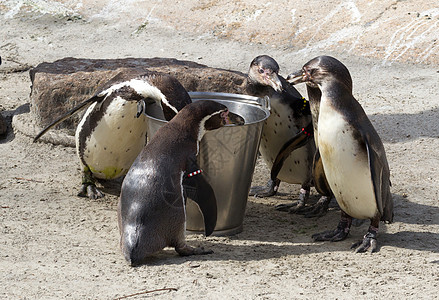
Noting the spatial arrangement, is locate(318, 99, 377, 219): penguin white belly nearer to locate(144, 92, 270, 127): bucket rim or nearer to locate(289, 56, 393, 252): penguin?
locate(289, 56, 393, 252): penguin

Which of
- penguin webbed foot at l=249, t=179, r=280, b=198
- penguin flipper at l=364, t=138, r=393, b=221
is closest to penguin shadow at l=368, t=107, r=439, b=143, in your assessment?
penguin webbed foot at l=249, t=179, r=280, b=198

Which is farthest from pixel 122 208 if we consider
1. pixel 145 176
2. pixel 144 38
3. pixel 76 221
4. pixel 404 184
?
pixel 144 38

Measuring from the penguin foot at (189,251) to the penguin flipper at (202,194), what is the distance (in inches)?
4.3

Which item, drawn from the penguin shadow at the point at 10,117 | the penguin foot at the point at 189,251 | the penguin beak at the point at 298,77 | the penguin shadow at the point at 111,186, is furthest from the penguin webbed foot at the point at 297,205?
the penguin shadow at the point at 10,117

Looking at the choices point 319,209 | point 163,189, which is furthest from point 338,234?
point 163,189

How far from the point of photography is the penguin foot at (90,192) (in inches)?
186

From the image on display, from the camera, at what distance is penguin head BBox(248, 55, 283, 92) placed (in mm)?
4250

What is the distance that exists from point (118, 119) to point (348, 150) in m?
1.60

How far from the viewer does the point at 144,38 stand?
9.41 meters

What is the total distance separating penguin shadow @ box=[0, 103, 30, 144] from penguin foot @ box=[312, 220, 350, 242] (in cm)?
332

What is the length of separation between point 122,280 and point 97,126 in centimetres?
159

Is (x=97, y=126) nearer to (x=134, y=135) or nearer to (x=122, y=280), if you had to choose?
(x=134, y=135)

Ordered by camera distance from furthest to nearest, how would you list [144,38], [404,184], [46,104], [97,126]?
1. [144,38]
2. [46,104]
3. [404,184]
4. [97,126]

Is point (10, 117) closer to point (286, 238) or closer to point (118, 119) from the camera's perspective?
point (118, 119)
